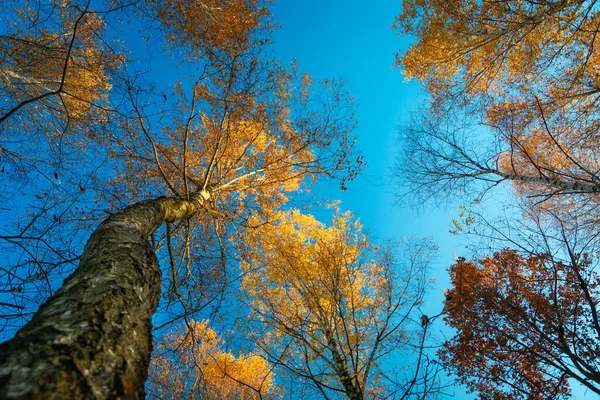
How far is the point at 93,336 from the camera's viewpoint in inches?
42.7

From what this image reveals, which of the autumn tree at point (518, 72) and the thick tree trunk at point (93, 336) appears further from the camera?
the autumn tree at point (518, 72)

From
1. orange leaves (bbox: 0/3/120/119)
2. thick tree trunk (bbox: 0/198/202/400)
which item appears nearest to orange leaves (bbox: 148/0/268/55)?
orange leaves (bbox: 0/3/120/119)

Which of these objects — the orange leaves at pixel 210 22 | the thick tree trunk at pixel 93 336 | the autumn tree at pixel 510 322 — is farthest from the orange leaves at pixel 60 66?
the autumn tree at pixel 510 322

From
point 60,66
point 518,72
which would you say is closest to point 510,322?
point 518,72

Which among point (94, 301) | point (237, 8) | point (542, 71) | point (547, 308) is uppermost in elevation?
point (237, 8)

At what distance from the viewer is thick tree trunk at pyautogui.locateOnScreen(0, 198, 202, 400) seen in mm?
812

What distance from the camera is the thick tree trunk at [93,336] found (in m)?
0.81

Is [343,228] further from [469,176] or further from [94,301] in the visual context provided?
[94,301]

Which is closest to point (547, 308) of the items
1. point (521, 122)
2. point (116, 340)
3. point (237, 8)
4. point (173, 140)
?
point (521, 122)

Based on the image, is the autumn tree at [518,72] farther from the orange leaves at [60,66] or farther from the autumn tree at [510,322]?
the orange leaves at [60,66]

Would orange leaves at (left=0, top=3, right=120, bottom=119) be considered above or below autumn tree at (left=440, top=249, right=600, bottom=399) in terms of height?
above

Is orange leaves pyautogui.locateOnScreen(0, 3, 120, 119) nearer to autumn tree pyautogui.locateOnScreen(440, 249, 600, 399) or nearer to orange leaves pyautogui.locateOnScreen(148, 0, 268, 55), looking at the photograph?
orange leaves pyautogui.locateOnScreen(148, 0, 268, 55)

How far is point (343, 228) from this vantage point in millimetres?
8445

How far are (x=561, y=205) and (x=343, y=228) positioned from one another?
5.66 meters
